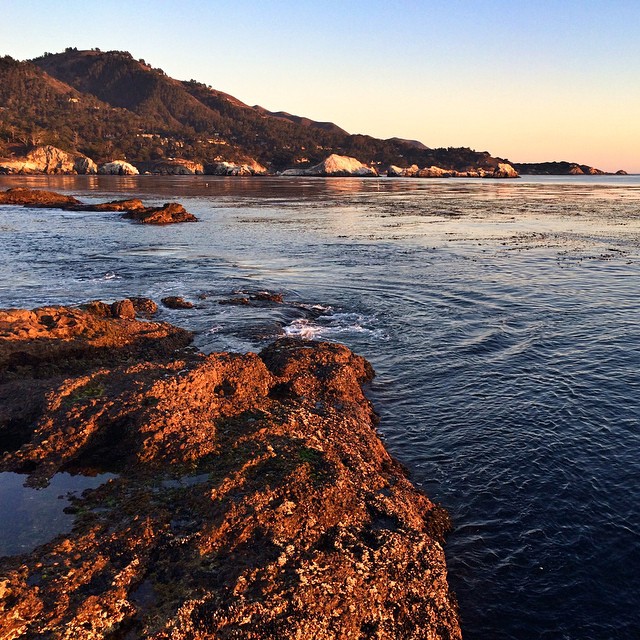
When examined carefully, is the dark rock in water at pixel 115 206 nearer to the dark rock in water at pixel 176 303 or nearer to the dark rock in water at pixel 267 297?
the dark rock in water at pixel 176 303

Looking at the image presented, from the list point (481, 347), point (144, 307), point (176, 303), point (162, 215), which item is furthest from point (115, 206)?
point (481, 347)

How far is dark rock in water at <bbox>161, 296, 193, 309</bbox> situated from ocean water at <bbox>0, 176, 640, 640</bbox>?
853 millimetres

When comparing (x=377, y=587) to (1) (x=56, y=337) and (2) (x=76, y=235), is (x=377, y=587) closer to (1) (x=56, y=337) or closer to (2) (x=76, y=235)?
(1) (x=56, y=337)

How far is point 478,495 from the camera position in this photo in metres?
12.0

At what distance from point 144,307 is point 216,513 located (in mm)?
17442

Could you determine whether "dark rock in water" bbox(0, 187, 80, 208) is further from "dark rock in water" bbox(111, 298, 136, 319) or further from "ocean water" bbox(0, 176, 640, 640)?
"dark rock in water" bbox(111, 298, 136, 319)

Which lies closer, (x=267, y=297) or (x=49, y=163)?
(x=267, y=297)

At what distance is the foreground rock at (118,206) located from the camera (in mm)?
61528

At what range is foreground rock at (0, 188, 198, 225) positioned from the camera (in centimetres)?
6153

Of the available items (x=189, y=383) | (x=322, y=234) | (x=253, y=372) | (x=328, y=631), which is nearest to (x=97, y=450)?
(x=189, y=383)

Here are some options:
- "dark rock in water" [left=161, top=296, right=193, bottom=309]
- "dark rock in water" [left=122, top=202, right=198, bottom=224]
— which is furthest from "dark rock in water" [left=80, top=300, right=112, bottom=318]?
"dark rock in water" [left=122, top=202, right=198, bottom=224]

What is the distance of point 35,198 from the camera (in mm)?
80875

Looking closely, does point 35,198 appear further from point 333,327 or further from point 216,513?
A: point 216,513

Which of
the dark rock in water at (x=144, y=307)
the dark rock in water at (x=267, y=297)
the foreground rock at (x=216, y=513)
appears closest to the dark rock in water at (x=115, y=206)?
the dark rock in water at (x=267, y=297)
